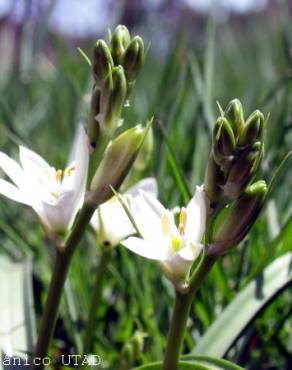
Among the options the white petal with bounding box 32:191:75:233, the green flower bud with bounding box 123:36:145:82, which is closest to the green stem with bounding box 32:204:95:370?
the white petal with bounding box 32:191:75:233

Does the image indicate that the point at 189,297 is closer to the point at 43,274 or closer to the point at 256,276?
the point at 256,276

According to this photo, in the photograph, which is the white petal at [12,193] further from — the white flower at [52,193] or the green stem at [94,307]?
the green stem at [94,307]

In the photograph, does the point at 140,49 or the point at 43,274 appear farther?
the point at 43,274

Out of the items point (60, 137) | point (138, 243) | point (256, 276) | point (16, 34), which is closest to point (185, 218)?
point (138, 243)

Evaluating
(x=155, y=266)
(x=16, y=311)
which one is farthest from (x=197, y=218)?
(x=155, y=266)

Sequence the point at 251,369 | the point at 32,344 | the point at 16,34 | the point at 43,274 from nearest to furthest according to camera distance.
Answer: the point at 32,344
the point at 251,369
the point at 43,274
the point at 16,34

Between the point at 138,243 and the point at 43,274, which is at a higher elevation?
the point at 43,274

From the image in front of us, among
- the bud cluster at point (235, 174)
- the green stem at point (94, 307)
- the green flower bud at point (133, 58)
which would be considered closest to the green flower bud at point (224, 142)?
the bud cluster at point (235, 174)
